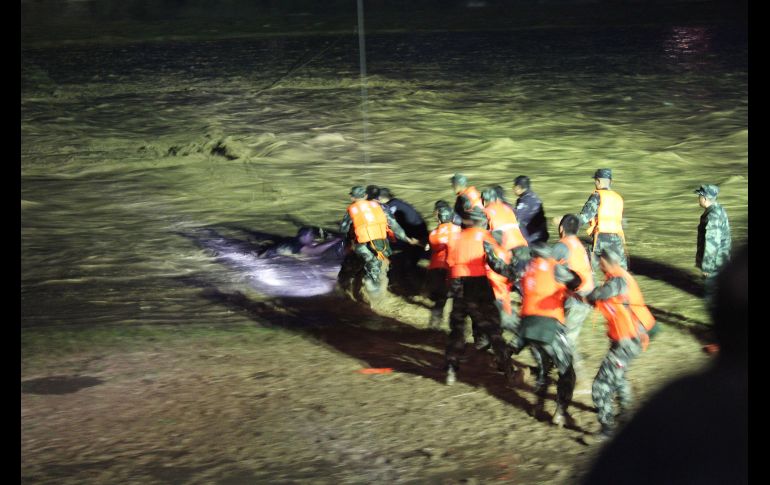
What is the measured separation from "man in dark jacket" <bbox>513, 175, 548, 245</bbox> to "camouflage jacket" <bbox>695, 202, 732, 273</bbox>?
1996mm

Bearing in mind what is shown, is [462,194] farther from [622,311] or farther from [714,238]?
[622,311]

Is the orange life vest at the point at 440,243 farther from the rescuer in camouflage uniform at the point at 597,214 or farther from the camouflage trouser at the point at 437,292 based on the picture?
the rescuer in camouflage uniform at the point at 597,214

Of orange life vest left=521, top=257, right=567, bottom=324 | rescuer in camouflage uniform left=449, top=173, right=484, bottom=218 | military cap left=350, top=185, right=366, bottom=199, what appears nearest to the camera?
orange life vest left=521, top=257, right=567, bottom=324

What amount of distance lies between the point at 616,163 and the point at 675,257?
26.0 ft

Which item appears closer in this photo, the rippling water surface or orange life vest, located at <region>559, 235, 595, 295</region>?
orange life vest, located at <region>559, 235, 595, 295</region>

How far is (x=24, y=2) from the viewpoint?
54000 millimetres

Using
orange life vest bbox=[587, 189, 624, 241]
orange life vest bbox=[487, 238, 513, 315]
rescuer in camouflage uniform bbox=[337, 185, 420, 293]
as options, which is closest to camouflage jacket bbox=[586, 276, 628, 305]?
orange life vest bbox=[487, 238, 513, 315]

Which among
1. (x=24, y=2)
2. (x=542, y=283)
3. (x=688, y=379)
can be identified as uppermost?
(x=24, y=2)

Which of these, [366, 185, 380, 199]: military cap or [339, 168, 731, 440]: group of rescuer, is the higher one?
[366, 185, 380, 199]: military cap

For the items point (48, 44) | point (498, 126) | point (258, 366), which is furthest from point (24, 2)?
point (258, 366)

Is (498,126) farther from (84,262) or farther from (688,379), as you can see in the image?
(688,379)

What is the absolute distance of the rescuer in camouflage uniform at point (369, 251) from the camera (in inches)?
498

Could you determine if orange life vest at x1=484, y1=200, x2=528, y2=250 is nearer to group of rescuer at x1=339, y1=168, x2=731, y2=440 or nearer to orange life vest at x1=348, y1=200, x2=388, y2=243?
group of rescuer at x1=339, y1=168, x2=731, y2=440

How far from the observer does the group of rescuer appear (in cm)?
896
